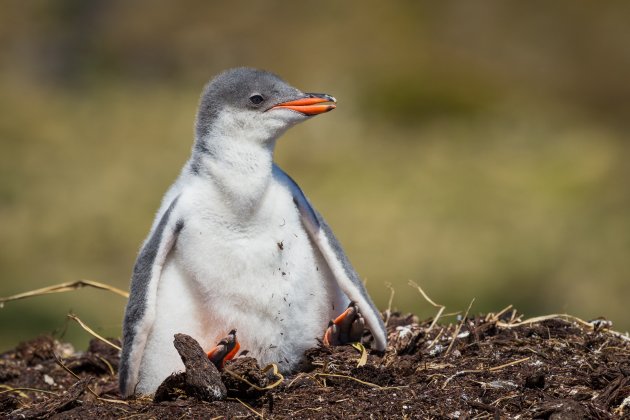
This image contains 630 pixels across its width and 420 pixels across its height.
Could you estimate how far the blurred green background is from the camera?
1192cm

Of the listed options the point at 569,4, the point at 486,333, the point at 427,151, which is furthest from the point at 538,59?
the point at 486,333

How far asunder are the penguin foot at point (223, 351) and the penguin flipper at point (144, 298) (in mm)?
345

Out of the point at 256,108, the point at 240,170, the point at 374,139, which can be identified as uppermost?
the point at 256,108

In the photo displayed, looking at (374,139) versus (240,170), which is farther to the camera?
(374,139)

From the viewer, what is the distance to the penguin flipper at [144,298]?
4.79 meters

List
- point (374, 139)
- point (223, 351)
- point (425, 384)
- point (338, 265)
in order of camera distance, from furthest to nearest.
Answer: point (374, 139), point (338, 265), point (223, 351), point (425, 384)

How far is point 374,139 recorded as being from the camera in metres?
15.7

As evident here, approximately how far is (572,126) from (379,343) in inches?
457

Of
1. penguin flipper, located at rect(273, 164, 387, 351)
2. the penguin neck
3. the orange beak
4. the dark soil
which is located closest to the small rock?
the dark soil

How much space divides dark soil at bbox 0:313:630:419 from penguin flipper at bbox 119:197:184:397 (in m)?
0.17

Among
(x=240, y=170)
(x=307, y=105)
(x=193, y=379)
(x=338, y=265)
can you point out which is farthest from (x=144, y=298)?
(x=307, y=105)

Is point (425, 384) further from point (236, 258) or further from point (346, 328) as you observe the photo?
point (236, 258)

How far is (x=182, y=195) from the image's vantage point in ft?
15.9

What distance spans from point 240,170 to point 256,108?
0.92 ft
